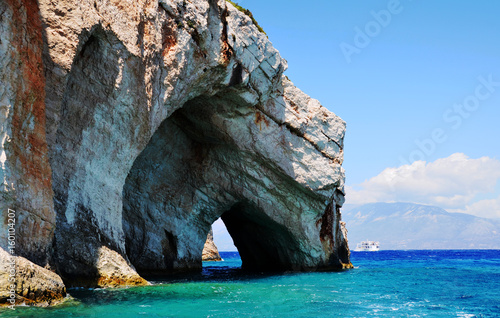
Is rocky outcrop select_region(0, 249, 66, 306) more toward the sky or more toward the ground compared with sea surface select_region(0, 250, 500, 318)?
more toward the sky

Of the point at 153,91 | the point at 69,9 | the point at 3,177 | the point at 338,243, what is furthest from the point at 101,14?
the point at 338,243

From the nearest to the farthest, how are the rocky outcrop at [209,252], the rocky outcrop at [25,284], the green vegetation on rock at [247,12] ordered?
the rocky outcrop at [25,284], the green vegetation on rock at [247,12], the rocky outcrop at [209,252]

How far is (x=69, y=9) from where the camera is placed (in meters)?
16.3

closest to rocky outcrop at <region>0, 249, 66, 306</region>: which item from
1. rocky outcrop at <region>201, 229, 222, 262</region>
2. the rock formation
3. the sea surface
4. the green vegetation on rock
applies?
the rock formation

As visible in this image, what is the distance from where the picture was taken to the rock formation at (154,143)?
1381 centimetres

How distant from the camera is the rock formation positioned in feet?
45.3

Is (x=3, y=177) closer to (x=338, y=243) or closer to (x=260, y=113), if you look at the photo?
(x=260, y=113)

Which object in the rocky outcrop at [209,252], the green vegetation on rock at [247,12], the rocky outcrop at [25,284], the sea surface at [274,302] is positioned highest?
the green vegetation on rock at [247,12]

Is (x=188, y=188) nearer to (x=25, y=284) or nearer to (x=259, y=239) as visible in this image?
(x=259, y=239)

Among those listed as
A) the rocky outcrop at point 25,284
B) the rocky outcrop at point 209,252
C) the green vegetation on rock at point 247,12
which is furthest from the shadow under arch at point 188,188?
the rocky outcrop at point 209,252

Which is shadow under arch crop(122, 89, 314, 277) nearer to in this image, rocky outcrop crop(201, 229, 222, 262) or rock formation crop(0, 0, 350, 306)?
rock formation crop(0, 0, 350, 306)

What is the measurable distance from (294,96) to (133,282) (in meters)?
15.3

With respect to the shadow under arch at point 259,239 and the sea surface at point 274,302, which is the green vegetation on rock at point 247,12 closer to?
the shadow under arch at point 259,239

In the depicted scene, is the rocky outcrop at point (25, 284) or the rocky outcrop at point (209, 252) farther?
the rocky outcrop at point (209, 252)
